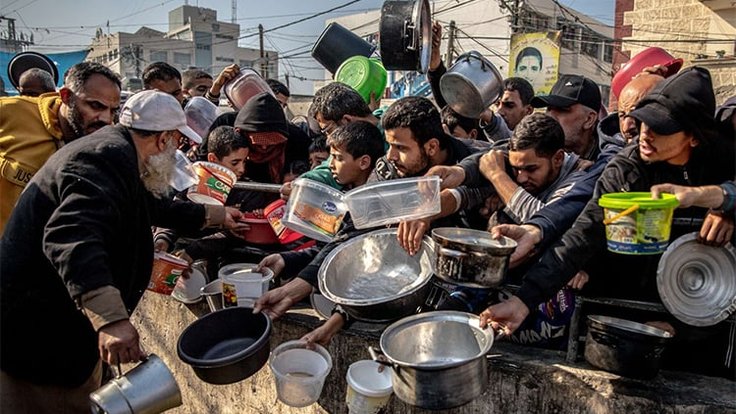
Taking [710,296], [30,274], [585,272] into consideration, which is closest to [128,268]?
[30,274]

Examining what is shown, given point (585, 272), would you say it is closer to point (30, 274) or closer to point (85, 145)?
point (85, 145)

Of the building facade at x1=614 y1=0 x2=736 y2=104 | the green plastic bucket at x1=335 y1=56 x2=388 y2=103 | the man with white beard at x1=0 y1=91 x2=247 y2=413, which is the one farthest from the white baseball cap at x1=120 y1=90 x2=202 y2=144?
the building facade at x1=614 y1=0 x2=736 y2=104

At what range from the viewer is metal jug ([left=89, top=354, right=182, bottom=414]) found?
6.93 feet

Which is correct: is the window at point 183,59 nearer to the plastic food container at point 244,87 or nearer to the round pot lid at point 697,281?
the plastic food container at point 244,87

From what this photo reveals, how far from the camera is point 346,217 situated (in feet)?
9.28

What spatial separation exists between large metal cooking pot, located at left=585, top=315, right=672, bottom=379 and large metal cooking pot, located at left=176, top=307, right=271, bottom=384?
1.44m

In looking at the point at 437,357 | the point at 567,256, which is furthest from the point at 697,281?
the point at 437,357

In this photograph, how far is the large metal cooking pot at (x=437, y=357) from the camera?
1.79 metres

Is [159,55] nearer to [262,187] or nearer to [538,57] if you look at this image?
[538,57]

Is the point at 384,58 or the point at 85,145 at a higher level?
the point at 384,58

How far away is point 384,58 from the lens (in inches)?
149

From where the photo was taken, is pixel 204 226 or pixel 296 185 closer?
pixel 296 185

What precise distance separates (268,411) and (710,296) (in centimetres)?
243

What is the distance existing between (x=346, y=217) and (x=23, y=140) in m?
2.15
